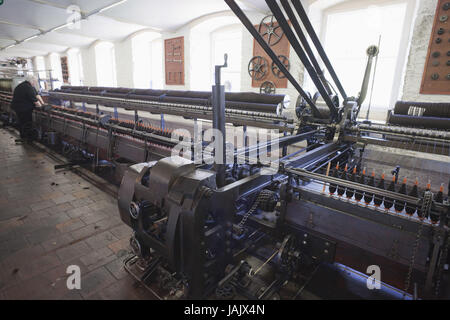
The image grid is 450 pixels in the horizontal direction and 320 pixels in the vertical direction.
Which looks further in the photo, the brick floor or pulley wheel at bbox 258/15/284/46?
pulley wheel at bbox 258/15/284/46

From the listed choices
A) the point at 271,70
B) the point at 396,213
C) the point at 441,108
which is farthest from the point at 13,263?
the point at 271,70

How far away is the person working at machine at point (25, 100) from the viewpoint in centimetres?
538

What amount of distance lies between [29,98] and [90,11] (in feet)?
12.5

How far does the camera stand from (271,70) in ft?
22.2

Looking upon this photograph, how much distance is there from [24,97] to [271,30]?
5848mm

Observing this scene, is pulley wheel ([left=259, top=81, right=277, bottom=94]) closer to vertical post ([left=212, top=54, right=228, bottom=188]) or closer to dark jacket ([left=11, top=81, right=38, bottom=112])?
dark jacket ([left=11, top=81, right=38, bottom=112])

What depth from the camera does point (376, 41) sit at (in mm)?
5863

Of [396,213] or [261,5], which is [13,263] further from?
[261,5]

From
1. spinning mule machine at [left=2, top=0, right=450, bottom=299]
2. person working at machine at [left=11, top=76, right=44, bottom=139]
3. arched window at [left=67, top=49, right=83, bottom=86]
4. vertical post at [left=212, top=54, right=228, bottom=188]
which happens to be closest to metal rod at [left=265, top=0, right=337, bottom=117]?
spinning mule machine at [left=2, top=0, right=450, bottom=299]

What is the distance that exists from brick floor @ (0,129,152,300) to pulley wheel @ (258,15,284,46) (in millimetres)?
5328

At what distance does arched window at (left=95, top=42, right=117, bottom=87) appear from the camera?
1334cm

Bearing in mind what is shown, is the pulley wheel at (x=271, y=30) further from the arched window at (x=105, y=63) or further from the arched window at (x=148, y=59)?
the arched window at (x=105, y=63)

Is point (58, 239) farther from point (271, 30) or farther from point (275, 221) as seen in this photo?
point (271, 30)

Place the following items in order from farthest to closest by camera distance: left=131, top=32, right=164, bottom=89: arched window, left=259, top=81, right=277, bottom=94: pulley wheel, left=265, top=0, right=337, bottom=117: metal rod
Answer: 1. left=131, top=32, right=164, bottom=89: arched window
2. left=259, top=81, right=277, bottom=94: pulley wheel
3. left=265, top=0, right=337, bottom=117: metal rod
